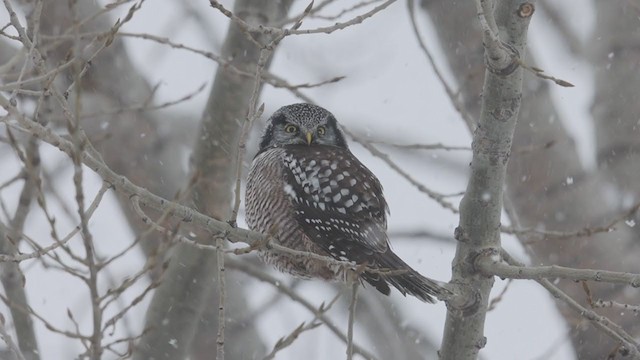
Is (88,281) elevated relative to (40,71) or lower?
lower

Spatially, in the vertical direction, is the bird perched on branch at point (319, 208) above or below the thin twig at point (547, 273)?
above

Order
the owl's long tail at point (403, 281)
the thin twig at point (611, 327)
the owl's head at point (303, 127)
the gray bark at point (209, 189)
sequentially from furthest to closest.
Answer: the owl's head at point (303, 127), the gray bark at point (209, 189), the owl's long tail at point (403, 281), the thin twig at point (611, 327)

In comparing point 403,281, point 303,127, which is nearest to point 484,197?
point 403,281

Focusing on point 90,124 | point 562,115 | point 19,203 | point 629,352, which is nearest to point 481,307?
point 629,352

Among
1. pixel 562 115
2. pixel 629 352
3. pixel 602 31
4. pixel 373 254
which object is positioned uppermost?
pixel 602 31

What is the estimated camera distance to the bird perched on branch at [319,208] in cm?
521

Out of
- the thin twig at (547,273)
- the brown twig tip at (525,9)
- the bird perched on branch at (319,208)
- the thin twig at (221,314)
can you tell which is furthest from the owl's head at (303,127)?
the thin twig at (221,314)

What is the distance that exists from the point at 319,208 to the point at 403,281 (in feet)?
3.25

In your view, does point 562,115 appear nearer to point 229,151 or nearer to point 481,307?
point 229,151

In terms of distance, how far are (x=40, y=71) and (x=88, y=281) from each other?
154 centimetres

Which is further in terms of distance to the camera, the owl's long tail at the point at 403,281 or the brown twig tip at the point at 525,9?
the owl's long tail at the point at 403,281

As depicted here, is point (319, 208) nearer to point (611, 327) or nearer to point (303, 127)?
point (303, 127)

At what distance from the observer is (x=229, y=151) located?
6.27m

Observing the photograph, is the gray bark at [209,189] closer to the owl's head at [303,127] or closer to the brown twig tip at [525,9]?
the owl's head at [303,127]
